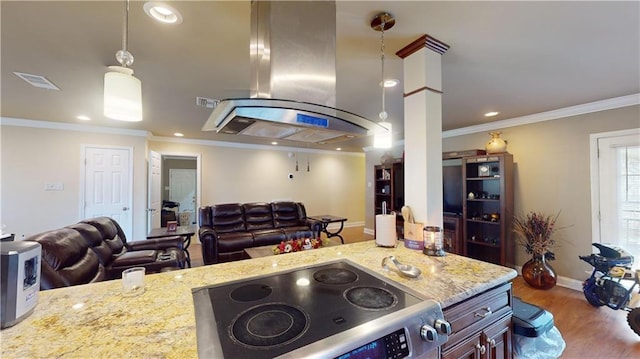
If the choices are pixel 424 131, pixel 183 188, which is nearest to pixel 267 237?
pixel 424 131

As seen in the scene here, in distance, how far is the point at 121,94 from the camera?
120 centimetres

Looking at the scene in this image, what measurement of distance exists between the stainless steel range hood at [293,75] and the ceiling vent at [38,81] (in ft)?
8.12

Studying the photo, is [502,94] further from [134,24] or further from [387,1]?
[134,24]

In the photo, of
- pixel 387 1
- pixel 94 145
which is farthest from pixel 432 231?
pixel 94 145

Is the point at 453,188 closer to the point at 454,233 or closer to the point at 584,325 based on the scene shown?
the point at 454,233

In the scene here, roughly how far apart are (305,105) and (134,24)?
1361 mm

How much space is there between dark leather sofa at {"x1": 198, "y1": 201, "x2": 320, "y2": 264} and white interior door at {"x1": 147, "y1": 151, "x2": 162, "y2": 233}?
4.03ft

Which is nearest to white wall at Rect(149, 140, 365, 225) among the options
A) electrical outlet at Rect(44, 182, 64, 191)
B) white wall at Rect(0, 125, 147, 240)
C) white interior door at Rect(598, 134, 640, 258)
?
white wall at Rect(0, 125, 147, 240)

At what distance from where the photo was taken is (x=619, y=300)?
2574 mm

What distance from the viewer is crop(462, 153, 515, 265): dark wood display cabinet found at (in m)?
3.62

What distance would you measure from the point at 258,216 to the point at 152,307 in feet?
13.5

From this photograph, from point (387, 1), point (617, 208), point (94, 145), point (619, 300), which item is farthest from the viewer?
point (94, 145)

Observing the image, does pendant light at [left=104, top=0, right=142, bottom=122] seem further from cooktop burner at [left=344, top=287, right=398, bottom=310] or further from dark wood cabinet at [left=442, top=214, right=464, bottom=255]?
dark wood cabinet at [left=442, top=214, right=464, bottom=255]

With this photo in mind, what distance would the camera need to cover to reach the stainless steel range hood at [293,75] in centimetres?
114
